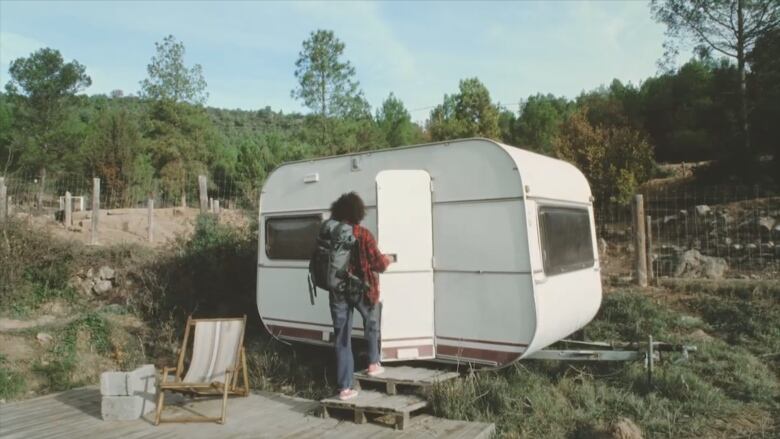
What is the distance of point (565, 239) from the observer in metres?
6.18

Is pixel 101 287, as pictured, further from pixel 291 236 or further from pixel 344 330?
pixel 344 330

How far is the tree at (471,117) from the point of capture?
25547 millimetres

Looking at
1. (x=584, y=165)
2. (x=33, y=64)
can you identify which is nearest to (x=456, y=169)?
(x=584, y=165)

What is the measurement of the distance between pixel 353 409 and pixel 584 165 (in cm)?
1395

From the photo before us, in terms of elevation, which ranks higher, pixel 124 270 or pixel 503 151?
pixel 503 151

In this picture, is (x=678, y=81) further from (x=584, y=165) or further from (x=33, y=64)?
(x=33, y=64)

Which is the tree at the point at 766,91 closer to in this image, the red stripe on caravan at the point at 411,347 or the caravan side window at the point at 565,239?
the caravan side window at the point at 565,239

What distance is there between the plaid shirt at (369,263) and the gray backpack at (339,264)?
53 millimetres

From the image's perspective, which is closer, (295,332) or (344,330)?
(344,330)

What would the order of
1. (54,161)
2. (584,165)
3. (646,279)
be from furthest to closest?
(54,161)
(584,165)
(646,279)

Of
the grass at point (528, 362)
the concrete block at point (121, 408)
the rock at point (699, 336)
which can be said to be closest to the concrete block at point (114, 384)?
the concrete block at point (121, 408)

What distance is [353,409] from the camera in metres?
5.03

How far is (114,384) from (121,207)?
21628mm

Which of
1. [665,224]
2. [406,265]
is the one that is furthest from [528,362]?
[665,224]
